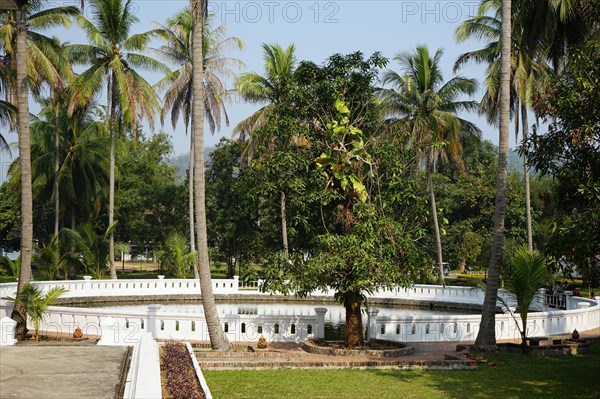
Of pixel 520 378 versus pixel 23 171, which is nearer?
pixel 520 378

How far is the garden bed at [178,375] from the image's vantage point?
1188 cm

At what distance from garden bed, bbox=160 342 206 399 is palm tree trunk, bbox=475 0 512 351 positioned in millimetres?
8090

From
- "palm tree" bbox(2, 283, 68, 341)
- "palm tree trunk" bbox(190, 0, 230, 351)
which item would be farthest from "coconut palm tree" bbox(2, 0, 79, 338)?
"palm tree trunk" bbox(190, 0, 230, 351)

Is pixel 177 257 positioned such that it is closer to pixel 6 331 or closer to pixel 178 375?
pixel 6 331

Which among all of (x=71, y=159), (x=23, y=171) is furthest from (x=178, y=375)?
(x=71, y=159)

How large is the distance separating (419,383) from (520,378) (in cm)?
231

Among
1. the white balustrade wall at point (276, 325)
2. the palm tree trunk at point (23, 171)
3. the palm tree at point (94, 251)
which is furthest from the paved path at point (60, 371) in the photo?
the palm tree at point (94, 251)

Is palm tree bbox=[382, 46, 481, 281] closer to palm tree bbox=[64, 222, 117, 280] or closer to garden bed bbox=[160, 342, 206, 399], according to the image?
palm tree bbox=[64, 222, 117, 280]

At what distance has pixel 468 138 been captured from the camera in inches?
1799

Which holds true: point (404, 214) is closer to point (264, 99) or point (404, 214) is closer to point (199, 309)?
point (199, 309)

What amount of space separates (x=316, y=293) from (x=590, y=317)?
14.0 m

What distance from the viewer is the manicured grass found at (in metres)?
14.0

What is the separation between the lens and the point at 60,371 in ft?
42.5

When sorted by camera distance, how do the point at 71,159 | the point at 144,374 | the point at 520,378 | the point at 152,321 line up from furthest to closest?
the point at 71,159 < the point at 152,321 < the point at 520,378 < the point at 144,374
